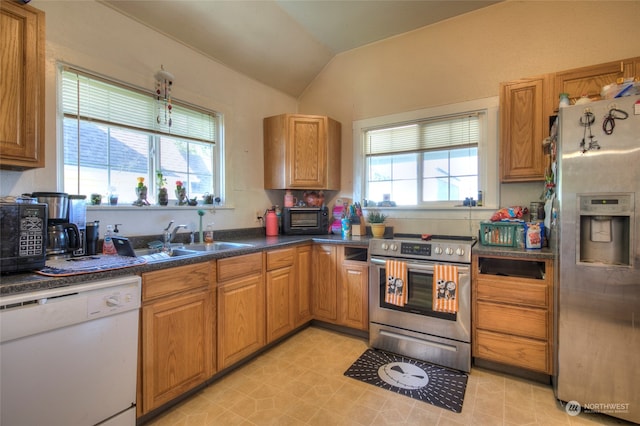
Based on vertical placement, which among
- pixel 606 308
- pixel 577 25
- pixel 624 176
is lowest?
pixel 606 308

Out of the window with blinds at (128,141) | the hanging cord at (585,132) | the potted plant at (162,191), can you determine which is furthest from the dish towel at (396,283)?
the potted plant at (162,191)

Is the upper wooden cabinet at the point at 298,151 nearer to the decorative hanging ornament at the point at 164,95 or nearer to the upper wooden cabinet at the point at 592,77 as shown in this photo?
the decorative hanging ornament at the point at 164,95

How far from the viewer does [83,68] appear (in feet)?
6.55

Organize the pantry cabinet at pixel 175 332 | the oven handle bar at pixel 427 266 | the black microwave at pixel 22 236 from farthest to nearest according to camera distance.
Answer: the oven handle bar at pixel 427 266 < the pantry cabinet at pixel 175 332 < the black microwave at pixel 22 236

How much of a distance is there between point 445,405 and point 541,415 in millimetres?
531

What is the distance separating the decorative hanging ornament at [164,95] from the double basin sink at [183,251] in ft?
3.52

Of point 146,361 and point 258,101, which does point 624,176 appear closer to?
point 146,361

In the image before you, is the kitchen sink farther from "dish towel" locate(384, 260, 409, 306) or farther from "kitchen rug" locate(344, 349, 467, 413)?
"kitchen rug" locate(344, 349, 467, 413)

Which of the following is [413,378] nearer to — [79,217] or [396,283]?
[396,283]

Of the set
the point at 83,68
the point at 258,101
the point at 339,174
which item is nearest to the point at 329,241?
the point at 339,174

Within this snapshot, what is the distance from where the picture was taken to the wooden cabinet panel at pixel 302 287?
9.10ft

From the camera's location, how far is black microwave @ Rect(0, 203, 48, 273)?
134cm

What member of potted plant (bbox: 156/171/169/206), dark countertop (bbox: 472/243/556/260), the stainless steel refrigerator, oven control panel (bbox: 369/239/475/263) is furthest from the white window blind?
the stainless steel refrigerator

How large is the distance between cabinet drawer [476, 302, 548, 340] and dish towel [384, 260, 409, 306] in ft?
1.76
